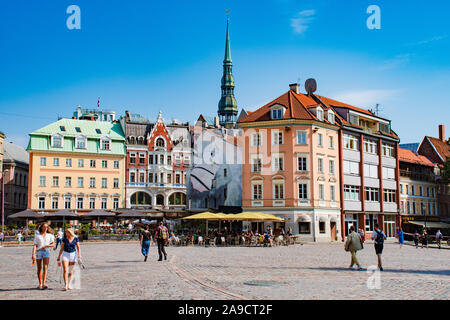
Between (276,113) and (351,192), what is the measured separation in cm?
1228

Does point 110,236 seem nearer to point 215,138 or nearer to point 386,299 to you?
point 215,138

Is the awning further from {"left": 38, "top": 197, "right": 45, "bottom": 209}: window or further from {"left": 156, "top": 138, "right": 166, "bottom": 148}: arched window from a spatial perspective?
{"left": 38, "top": 197, "right": 45, "bottom": 209}: window

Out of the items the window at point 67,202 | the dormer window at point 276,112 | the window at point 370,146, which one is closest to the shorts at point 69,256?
the dormer window at point 276,112

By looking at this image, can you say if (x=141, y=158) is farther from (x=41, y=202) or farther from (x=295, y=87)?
(x=295, y=87)

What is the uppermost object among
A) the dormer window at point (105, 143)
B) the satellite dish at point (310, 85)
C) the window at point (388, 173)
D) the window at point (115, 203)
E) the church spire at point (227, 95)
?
the church spire at point (227, 95)

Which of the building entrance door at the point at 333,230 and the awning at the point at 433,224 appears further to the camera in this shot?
the awning at the point at 433,224

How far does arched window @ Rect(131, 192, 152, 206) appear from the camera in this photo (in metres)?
71.1

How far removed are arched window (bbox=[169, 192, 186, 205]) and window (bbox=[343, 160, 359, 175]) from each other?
2630 centimetres

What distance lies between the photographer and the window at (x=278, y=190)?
51.8 meters

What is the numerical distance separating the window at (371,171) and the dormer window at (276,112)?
498 inches

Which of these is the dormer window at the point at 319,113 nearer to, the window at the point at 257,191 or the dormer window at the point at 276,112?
the dormer window at the point at 276,112

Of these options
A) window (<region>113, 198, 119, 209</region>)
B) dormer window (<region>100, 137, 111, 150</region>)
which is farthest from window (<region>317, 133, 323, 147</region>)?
dormer window (<region>100, 137, 111, 150</region>)

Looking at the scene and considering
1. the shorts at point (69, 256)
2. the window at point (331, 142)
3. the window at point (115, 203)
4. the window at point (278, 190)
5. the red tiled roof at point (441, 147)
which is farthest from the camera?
the red tiled roof at point (441, 147)
